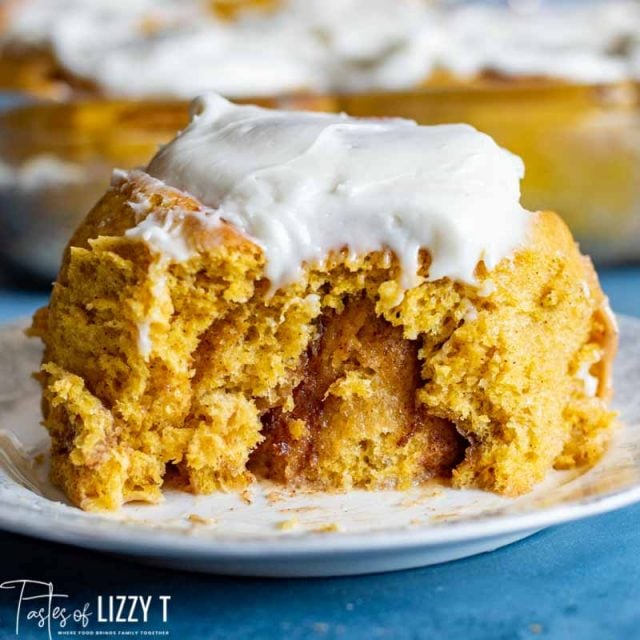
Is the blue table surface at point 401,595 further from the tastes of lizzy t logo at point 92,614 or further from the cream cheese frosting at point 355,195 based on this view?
the cream cheese frosting at point 355,195

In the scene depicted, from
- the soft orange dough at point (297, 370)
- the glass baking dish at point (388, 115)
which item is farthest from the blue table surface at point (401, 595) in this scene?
the glass baking dish at point (388, 115)

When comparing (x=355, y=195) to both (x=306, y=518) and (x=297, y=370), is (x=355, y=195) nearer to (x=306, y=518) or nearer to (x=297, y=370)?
(x=297, y=370)

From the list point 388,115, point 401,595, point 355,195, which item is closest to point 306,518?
point 401,595

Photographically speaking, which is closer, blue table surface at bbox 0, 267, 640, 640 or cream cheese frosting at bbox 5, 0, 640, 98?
blue table surface at bbox 0, 267, 640, 640

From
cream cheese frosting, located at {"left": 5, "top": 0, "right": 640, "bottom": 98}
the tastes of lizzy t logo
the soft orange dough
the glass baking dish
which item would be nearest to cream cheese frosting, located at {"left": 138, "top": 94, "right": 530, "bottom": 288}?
the soft orange dough

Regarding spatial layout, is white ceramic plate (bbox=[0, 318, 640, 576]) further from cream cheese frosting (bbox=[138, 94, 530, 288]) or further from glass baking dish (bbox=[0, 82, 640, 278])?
glass baking dish (bbox=[0, 82, 640, 278])

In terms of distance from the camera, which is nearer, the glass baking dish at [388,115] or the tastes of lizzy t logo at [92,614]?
the tastes of lizzy t logo at [92,614]
